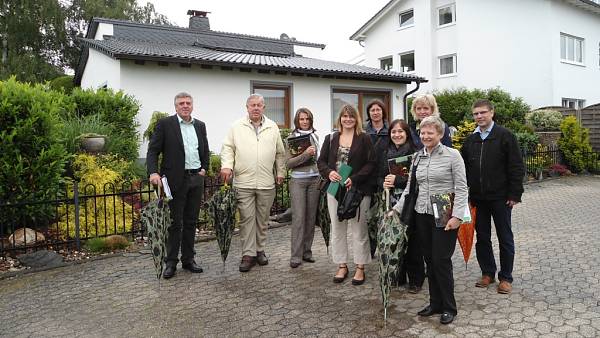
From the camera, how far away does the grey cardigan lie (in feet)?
11.7

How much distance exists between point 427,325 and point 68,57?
1244 inches

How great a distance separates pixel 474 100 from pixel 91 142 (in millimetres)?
15107

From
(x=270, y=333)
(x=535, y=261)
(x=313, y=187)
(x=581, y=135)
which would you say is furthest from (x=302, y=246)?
(x=581, y=135)

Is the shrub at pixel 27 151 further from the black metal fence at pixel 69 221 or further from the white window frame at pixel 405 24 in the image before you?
the white window frame at pixel 405 24

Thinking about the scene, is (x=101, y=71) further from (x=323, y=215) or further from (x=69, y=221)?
(x=323, y=215)

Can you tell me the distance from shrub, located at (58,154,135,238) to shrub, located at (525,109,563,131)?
14.6 metres

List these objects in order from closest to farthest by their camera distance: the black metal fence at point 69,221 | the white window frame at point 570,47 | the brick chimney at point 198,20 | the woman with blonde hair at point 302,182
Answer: the woman with blonde hair at point 302,182
the black metal fence at point 69,221
the brick chimney at point 198,20
the white window frame at point 570,47

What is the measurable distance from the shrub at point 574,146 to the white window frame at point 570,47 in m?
9.73

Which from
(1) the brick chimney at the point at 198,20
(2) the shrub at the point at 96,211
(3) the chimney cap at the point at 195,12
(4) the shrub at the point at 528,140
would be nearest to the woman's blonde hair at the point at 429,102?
(2) the shrub at the point at 96,211

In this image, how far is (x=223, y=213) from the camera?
16.7ft

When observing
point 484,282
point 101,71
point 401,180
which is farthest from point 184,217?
point 101,71

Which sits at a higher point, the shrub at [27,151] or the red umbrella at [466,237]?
the shrub at [27,151]

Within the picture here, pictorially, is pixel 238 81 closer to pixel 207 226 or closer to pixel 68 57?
pixel 207 226

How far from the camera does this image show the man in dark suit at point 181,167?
4.87 metres
